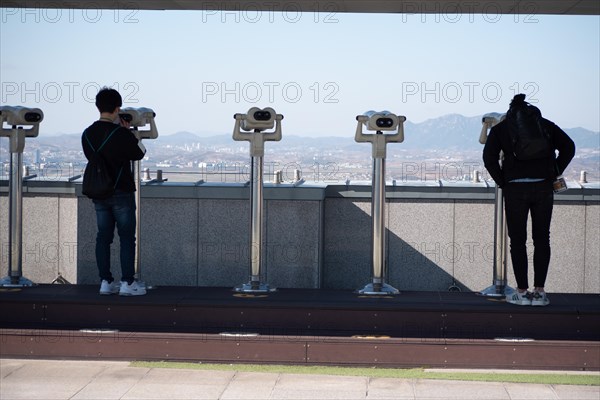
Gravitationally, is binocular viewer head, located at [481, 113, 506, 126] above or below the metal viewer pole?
above

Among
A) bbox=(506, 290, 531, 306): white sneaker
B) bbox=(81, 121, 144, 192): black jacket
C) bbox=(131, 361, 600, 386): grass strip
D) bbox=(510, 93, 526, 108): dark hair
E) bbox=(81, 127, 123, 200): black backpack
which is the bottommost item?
bbox=(131, 361, 600, 386): grass strip

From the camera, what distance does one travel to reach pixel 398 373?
26.6 ft

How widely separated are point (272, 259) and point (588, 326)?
337 cm

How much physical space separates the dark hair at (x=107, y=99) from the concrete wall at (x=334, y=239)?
1800 millimetres

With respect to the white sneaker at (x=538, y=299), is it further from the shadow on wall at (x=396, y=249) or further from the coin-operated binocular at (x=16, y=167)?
the coin-operated binocular at (x=16, y=167)

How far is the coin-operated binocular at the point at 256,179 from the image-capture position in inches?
383

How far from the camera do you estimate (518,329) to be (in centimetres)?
870

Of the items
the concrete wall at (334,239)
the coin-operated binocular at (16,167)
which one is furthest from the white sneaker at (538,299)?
the coin-operated binocular at (16,167)

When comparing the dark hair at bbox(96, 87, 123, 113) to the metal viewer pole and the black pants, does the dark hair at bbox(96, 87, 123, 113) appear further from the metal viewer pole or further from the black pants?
the black pants

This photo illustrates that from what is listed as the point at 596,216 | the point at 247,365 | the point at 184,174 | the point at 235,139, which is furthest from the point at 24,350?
the point at 596,216

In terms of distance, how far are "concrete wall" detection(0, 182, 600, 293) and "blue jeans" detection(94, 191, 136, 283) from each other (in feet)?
4.78

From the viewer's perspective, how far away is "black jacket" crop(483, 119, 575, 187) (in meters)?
8.85

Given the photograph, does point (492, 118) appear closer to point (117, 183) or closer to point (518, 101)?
point (518, 101)

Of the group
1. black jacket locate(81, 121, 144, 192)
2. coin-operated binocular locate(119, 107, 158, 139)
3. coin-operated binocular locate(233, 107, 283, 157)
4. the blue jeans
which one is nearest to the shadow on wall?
coin-operated binocular locate(233, 107, 283, 157)
